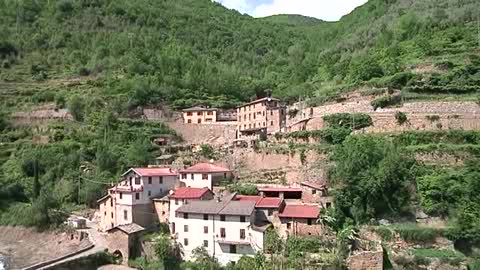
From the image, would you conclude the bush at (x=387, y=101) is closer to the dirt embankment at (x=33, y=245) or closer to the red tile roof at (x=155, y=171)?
the red tile roof at (x=155, y=171)

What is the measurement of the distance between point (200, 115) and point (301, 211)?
Result: 3311cm

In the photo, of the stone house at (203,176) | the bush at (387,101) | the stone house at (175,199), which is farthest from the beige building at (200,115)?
the stone house at (175,199)

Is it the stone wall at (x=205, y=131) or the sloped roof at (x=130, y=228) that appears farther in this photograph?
the stone wall at (x=205, y=131)

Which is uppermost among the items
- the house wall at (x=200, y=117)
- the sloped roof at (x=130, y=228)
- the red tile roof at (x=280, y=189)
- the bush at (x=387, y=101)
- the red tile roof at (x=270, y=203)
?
the bush at (x=387, y=101)

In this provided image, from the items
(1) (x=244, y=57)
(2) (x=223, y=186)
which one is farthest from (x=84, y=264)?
(1) (x=244, y=57)

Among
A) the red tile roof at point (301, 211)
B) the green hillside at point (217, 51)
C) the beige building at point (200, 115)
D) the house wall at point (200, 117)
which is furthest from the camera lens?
the beige building at point (200, 115)

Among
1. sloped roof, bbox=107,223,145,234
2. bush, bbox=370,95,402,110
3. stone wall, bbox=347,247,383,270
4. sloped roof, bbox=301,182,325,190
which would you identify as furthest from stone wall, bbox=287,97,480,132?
sloped roof, bbox=107,223,145,234

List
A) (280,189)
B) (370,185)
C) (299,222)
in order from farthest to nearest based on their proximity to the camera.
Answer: (280,189) → (370,185) → (299,222)

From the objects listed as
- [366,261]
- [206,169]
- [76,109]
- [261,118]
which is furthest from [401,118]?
[76,109]

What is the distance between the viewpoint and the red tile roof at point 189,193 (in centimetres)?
3610

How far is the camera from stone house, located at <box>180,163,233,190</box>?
39.1 metres

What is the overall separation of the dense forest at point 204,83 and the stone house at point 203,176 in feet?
23.1

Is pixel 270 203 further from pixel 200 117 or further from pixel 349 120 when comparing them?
pixel 200 117

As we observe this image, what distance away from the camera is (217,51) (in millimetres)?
100625
